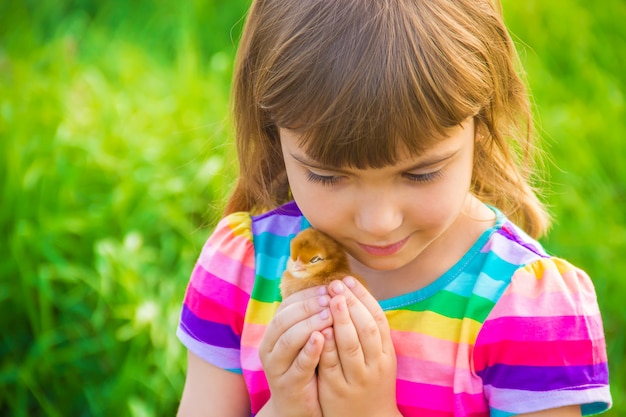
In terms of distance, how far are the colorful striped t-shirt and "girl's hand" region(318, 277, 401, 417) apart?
8cm

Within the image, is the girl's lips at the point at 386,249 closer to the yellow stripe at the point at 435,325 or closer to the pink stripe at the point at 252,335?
the yellow stripe at the point at 435,325

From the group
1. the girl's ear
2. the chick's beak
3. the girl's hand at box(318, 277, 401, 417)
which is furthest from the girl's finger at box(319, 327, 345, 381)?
the girl's ear

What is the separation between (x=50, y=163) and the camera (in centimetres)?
324

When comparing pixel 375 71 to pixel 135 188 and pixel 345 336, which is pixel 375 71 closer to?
pixel 345 336

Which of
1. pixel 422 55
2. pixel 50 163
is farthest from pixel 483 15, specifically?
pixel 50 163

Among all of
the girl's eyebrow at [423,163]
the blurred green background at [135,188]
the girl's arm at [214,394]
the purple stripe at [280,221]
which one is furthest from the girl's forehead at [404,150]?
the blurred green background at [135,188]

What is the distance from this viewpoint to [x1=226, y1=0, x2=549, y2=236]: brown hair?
136 cm

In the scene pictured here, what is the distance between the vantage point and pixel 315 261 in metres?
1.51

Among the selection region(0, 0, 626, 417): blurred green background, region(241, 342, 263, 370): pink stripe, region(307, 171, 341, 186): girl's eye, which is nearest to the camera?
region(307, 171, 341, 186): girl's eye

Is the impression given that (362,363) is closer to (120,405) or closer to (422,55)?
(422,55)

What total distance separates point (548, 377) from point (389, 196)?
0.45 m

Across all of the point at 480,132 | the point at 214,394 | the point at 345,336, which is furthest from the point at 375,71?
the point at 214,394

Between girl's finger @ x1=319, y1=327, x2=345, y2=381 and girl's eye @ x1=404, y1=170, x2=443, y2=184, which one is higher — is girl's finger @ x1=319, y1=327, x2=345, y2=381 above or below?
below

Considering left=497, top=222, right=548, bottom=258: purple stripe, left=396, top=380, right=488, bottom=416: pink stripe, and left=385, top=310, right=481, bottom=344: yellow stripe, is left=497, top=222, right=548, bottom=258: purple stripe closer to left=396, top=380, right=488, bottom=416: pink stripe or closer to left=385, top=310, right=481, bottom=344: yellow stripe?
left=385, top=310, right=481, bottom=344: yellow stripe
